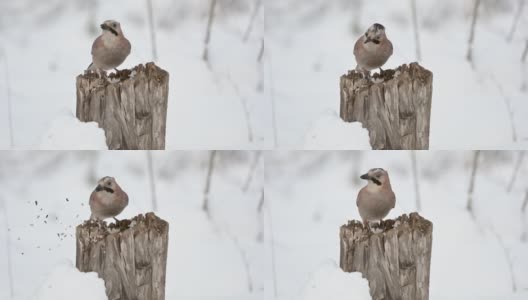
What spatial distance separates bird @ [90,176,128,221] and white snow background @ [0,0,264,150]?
1.00ft

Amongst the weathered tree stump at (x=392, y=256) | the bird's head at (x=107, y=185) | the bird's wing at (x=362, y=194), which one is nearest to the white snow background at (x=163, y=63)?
the bird's head at (x=107, y=185)

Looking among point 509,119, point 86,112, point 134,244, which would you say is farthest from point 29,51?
point 509,119

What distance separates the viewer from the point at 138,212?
3336 mm

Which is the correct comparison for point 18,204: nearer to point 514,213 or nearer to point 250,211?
point 250,211

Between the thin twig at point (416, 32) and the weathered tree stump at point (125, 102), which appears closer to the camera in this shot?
the weathered tree stump at point (125, 102)

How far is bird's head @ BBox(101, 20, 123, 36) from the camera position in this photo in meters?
3.18

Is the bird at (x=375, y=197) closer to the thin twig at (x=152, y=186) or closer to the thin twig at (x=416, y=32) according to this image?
the thin twig at (x=416, y=32)

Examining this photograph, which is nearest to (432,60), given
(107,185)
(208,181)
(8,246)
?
(208,181)

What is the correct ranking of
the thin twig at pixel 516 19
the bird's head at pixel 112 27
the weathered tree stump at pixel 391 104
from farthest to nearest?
the thin twig at pixel 516 19 → the bird's head at pixel 112 27 → the weathered tree stump at pixel 391 104

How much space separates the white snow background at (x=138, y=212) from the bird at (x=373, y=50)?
0.58 meters

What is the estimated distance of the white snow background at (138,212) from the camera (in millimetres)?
3275

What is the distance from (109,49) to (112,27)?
0.10 meters

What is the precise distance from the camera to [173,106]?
3459 mm

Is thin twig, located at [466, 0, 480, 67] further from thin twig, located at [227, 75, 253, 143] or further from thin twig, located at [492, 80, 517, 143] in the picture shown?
thin twig, located at [227, 75, 253, 143]
